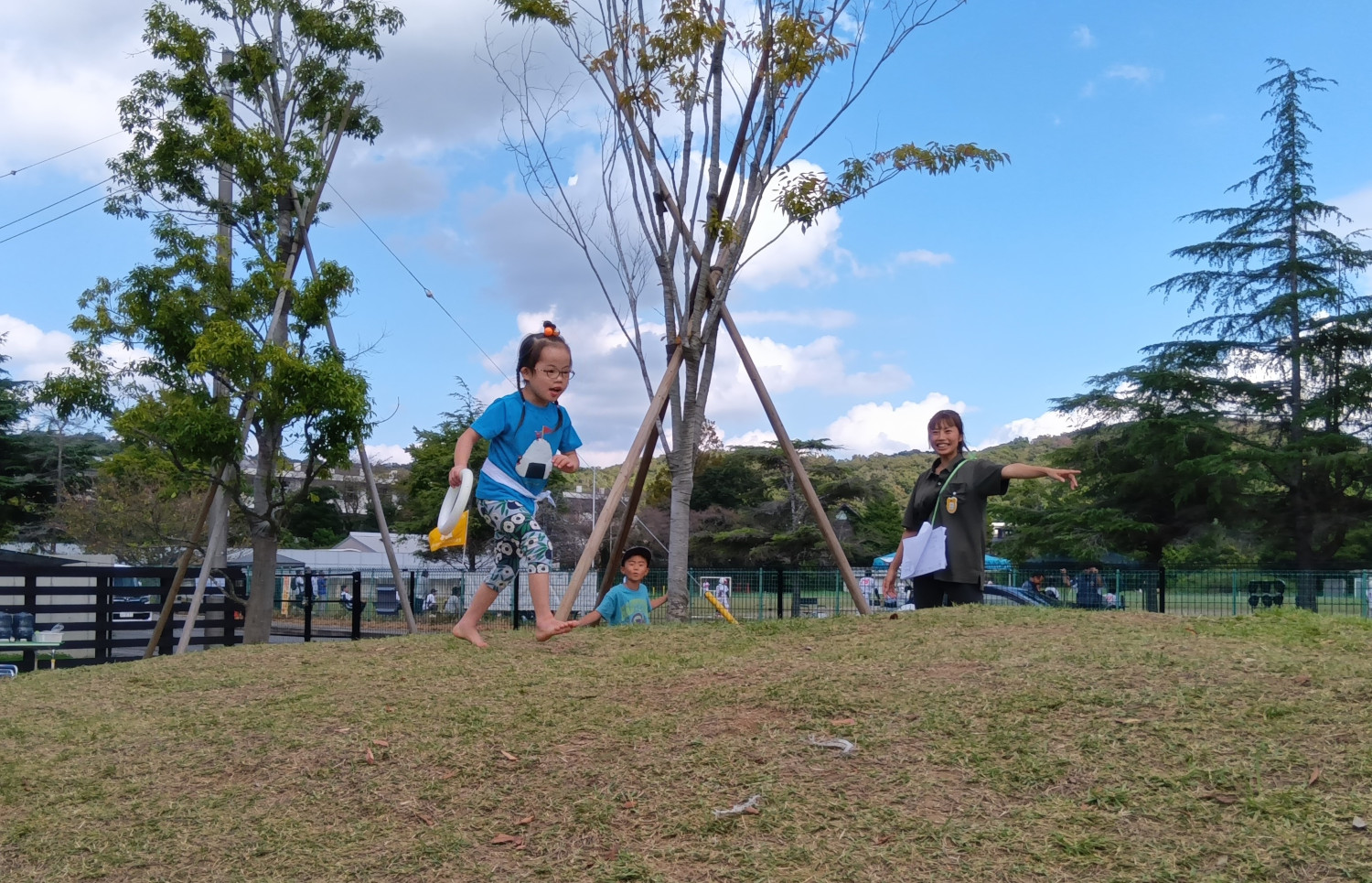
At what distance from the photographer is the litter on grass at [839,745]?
11.2 ft

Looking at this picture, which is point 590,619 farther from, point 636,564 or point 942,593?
point 942,593

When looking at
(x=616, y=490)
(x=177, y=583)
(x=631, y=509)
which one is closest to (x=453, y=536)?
(x=616, y=490)

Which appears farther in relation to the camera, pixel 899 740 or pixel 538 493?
pixel 538 493

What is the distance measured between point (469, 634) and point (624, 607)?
153cm

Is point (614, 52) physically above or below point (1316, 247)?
below

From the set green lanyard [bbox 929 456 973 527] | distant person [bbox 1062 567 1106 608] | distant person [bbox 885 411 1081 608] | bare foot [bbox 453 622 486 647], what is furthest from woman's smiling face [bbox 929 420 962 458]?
distant person [bbox 1062 567 1106 608]

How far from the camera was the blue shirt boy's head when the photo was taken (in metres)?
7.32

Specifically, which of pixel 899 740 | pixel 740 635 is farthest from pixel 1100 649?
pixel 740 635

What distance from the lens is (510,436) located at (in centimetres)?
573

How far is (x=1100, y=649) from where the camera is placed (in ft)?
14.4

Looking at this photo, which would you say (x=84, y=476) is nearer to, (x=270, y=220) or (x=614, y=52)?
(x=270, y=220)

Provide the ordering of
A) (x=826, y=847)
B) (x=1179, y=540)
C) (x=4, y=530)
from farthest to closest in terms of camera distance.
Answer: (x=4, y=530)
(x=1179, y=540)
(x=826, y=847)

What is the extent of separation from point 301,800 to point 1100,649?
312 centimetres

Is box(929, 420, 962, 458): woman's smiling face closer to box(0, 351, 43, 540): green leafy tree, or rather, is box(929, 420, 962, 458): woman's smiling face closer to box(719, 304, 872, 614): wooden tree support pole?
box(719, 304, 872, 614): wooden tree support pole
